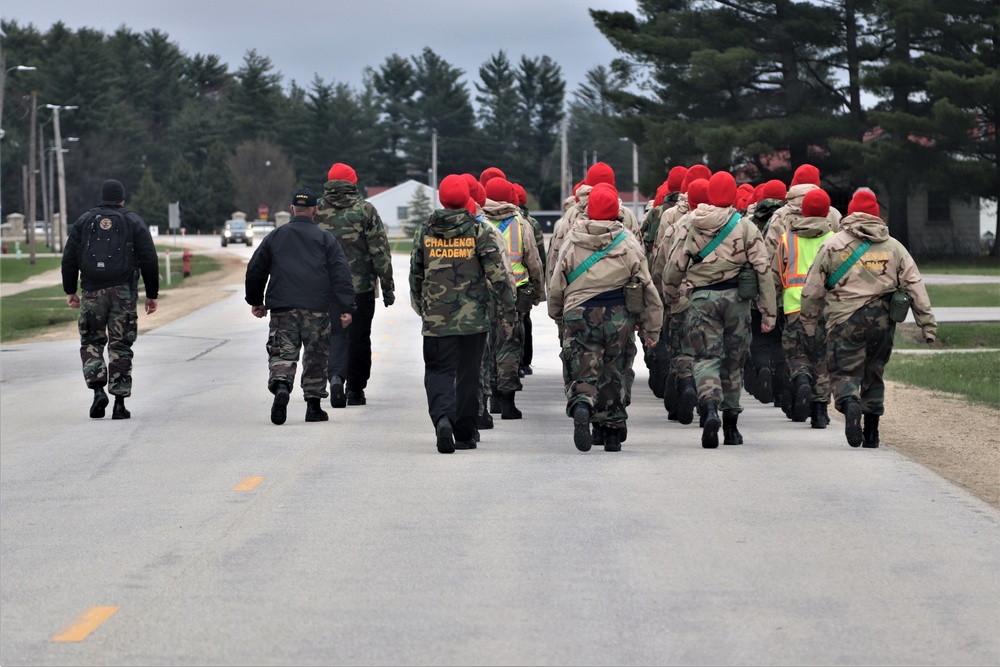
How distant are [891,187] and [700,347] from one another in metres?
41.5

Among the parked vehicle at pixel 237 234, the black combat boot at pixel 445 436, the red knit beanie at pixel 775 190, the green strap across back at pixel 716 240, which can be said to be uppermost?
the red knit beanie at pixel 775 190

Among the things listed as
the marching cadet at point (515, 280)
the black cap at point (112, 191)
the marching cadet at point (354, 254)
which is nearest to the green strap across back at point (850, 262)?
the marching cadet at point (515, 280)

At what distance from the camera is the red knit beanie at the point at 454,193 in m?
11.6

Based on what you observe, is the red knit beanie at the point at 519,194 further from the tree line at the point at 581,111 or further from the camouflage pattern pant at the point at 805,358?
the tree line at the point at 581,111

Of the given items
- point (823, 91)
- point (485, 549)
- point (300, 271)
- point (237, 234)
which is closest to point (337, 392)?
point (300, 271)

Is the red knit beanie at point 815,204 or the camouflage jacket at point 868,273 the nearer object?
the camouflage jacket at point 868,273

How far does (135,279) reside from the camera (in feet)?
46.8

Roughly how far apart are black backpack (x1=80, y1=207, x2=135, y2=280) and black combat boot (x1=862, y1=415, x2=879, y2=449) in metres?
6.33

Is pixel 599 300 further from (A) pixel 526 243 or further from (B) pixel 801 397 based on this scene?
(B) pixel 801 397

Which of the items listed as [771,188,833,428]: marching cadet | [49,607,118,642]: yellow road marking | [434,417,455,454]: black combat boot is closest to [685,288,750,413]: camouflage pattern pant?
[771,188,833,428]: marching cadet

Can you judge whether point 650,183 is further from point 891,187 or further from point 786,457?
point 786,457

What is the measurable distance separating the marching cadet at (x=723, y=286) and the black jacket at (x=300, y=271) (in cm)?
282

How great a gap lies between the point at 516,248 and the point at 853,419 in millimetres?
3568

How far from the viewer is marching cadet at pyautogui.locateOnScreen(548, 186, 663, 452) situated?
11.5 m
